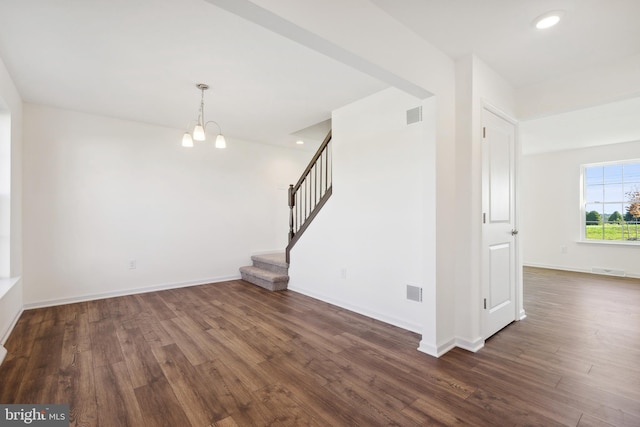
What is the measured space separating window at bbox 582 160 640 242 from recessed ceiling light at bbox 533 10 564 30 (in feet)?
18.1

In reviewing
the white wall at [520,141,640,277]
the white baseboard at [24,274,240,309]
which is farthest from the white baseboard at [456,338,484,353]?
the white wall at [520,141,640,277]

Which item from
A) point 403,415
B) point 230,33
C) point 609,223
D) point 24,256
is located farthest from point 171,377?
point 609,223

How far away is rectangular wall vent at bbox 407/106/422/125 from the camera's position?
2.87 metres

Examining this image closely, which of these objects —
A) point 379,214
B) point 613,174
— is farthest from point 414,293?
point 613,174

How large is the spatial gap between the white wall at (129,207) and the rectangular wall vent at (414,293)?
3373 mm

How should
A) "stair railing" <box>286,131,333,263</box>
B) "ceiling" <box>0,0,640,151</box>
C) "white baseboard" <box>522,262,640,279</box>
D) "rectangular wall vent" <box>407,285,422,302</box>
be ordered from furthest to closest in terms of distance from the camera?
"white baseboard" <box>522,262,640,279</box> → "stair railing" <box>286,131,333,263</box> → "rectangular wall vent" <box>407,285,422,302</box> → "ceiling" <box>0,0,640,151</box>

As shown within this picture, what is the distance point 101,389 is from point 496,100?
4.02m

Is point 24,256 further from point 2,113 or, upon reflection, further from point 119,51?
point 119,51

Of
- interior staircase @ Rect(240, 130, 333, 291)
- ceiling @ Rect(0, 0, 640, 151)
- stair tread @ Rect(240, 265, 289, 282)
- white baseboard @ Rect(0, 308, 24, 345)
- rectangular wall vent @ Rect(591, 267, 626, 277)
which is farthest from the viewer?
rectangular wall vent @ Rect(591, 267, 626, 277)

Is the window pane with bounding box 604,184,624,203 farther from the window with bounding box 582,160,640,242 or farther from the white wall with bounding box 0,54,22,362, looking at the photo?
the white wall with bounding box 0,54,22,362

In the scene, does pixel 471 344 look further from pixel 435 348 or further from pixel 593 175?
pixel 593 175

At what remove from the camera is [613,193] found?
5785mm

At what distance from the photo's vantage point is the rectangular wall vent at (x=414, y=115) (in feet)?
9.43

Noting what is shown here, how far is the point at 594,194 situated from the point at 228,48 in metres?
7.45
